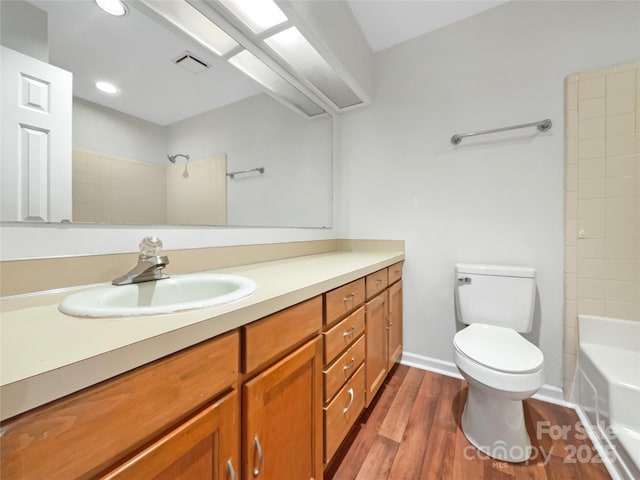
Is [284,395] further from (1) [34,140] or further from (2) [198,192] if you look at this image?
(1) [34,140]

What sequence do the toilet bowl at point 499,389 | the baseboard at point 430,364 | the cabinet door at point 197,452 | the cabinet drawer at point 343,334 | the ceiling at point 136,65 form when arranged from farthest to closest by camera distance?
the baseboard at point 430,364 → the toilet bowl at point 499,389 → the cabinet drawer at point 343,334 → the ceiling at point 136,65 → the cabinet door at point 197,452

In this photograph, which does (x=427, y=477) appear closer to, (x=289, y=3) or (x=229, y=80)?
(x=229, y=80)

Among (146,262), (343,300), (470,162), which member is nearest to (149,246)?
(146,262)

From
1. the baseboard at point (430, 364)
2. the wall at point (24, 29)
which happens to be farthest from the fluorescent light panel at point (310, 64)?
the baseboard at point (430, 364)

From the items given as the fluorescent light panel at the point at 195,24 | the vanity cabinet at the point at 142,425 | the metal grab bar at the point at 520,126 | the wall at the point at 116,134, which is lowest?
the vanity cabinet at the point at 142,425

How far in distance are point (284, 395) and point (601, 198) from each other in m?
1.83

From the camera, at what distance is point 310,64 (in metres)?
1.60

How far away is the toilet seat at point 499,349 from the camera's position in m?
1.07

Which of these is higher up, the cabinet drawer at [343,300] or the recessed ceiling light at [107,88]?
the recessed ceiling light at [107,88]

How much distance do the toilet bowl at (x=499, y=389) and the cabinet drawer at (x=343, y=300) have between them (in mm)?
561

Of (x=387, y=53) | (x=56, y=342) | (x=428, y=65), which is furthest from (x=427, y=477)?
(x=387, y=53)

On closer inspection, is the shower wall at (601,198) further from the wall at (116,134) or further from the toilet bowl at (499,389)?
the wall at (116,134)

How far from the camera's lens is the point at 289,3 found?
4.02ft

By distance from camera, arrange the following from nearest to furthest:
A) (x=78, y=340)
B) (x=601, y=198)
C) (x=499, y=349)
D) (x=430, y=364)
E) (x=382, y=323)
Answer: (x=78, y=340), (x=499, y=349), (x=601, y=198), (x=382, y=323), (x=430, y=364)
